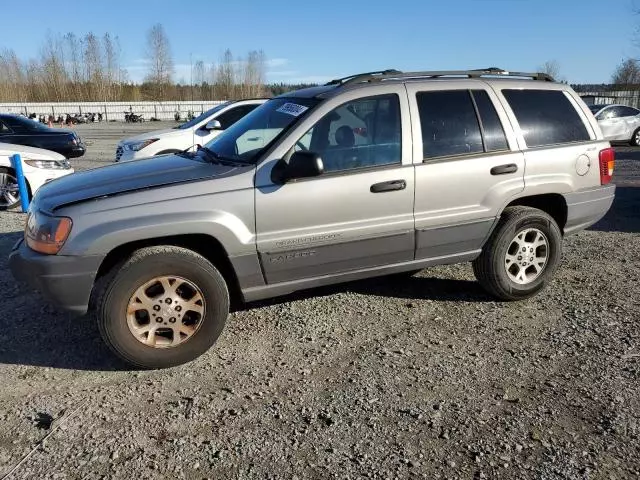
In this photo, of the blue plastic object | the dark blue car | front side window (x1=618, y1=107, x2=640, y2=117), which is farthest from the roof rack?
front side window (x1=618, y1=107, x2=640, y2=117)

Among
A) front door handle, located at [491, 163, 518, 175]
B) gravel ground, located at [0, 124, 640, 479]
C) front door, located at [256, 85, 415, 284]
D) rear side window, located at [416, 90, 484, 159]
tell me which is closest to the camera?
gravel ground, located at [0, 124, 640, 479]

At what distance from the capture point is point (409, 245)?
4.12 meters

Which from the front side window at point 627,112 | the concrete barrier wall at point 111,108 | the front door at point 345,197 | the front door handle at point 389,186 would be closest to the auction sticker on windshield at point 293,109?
the front door at point 345,197

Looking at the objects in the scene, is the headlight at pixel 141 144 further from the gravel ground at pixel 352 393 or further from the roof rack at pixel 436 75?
the roof rack at pixel 436 75

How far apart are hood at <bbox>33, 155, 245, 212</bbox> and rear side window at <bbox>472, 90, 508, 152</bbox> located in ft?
6.66

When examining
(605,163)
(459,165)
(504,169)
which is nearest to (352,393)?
(459,165)

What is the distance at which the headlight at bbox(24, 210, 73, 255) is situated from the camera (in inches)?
131

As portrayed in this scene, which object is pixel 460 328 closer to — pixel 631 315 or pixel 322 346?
pixel 322 346

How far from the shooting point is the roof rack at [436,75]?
4.24 meters

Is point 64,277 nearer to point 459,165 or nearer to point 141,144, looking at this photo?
point 459,165

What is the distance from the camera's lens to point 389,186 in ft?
12.8

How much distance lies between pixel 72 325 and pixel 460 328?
311cm

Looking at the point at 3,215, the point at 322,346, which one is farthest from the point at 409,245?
the point at 3,215

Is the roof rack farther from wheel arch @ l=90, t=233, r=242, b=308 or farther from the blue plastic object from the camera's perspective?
the blue plastic object
